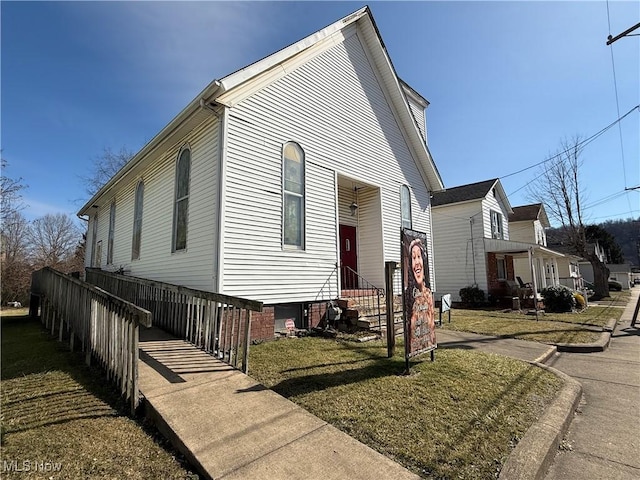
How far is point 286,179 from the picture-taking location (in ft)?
26.9

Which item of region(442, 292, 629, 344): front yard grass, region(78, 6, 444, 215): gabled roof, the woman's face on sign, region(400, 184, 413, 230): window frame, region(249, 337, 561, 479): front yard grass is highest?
region(78, 6, 444, 215): gabled roof

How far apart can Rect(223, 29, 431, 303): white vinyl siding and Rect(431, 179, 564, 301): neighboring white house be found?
794 cm

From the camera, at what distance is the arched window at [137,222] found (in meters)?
11.2

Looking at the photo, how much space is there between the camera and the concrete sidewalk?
8.38ft

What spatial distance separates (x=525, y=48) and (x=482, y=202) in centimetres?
1038

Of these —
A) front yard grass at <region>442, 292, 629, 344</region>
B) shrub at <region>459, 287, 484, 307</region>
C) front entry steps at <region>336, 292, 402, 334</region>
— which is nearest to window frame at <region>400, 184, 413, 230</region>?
front entry steps at <region>336, 292, 402, 334</region>

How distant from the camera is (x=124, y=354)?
4.03 meters

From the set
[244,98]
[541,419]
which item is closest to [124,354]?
[541,419]

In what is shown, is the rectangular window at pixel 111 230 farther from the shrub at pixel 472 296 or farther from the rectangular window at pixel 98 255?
the shrub at pixel 472 296

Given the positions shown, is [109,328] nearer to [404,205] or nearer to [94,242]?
[404,205]

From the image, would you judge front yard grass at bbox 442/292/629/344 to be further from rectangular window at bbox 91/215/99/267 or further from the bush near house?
rectangular window at bbox 91/215/99/267

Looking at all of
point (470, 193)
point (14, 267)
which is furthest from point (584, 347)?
point (14, 267)

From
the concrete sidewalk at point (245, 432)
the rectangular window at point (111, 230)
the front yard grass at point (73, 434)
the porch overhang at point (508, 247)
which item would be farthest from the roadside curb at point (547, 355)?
the rectangular window at point (111, 230)

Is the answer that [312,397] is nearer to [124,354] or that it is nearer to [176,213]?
[124,354]
